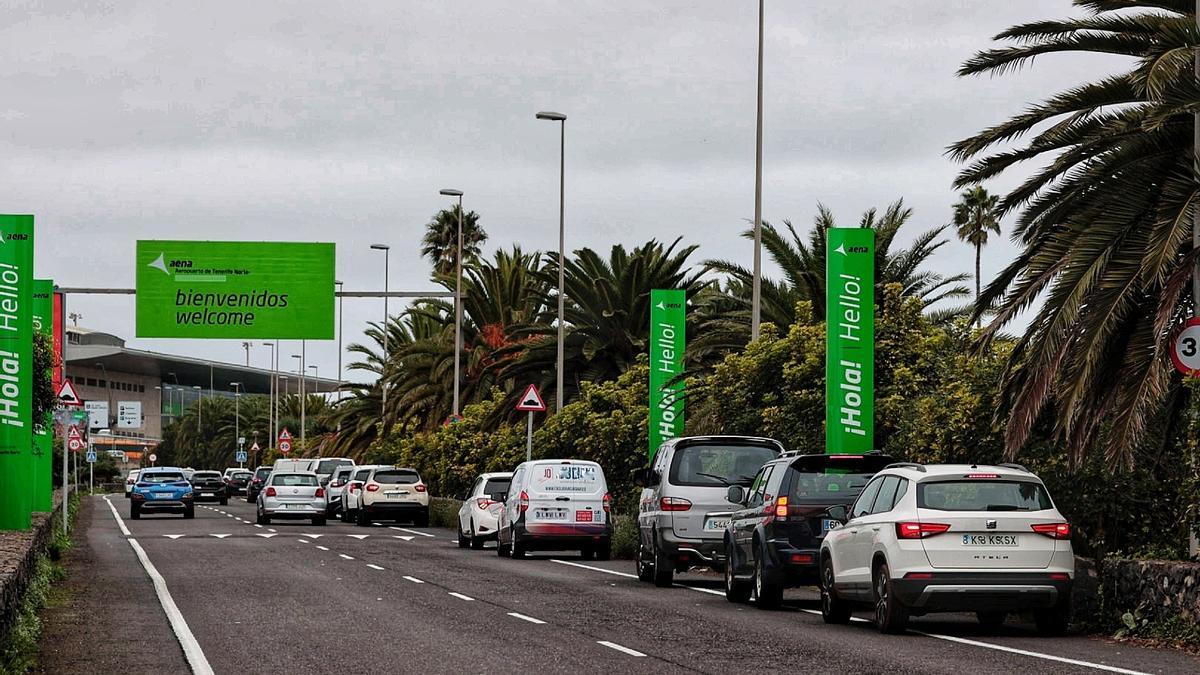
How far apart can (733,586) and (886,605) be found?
484cm

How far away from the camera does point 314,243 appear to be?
45.4 meters

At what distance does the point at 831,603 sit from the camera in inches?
720

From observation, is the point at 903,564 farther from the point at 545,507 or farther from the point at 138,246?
the point at 138,246

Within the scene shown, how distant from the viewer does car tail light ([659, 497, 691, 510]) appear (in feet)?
79.5

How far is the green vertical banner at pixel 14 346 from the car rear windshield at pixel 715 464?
9.15 m

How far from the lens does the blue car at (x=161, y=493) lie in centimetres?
5328

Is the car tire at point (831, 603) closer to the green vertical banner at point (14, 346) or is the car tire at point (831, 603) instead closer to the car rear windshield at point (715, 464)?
the car rear windshield at point (715, 464)

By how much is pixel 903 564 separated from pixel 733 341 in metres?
20.6

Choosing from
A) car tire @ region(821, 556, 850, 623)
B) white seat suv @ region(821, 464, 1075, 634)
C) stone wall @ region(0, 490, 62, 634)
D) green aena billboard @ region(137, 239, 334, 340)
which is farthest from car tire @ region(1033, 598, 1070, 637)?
green aena billboard @ region(137, 239, 334, 340)

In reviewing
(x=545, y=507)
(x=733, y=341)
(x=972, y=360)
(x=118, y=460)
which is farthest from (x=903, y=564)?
(x=118, y=460)

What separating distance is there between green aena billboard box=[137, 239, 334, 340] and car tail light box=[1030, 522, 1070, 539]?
3001 cm

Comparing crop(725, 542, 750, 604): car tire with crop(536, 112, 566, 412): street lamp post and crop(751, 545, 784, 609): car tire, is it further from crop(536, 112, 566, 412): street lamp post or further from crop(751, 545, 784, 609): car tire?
crop(536, 112, 566, 412): street lamp post

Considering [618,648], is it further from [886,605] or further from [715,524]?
[715,524]

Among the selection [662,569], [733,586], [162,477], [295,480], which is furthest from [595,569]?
[162,477]
